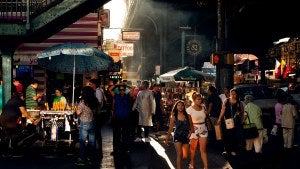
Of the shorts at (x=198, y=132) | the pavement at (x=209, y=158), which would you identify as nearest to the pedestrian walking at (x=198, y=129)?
the shorts at (x=198, y=132)

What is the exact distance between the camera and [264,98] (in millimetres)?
19922

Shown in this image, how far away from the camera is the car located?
19.0 m

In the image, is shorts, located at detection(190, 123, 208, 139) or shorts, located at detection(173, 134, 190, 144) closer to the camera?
shorts, located at detection(173, 134, 190, 144)

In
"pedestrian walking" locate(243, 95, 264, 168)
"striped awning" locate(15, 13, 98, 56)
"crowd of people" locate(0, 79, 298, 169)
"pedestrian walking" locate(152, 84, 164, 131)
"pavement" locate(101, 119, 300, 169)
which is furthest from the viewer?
"striped awning" locate(15, 13, 98, 56)

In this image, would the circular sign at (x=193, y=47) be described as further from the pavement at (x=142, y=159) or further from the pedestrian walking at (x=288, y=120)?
the pedestrian walking at (x=288, y=120)

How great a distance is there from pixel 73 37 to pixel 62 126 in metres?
10.4

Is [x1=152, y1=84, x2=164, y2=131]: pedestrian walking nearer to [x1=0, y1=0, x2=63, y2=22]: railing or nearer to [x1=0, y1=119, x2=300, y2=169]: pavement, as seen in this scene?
[x1=0, y1=119, x2=300, y2=169]: pavement

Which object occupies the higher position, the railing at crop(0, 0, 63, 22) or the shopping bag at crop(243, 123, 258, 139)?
the railing at crop(0, 0, 63, 22)

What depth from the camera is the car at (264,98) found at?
18953mm

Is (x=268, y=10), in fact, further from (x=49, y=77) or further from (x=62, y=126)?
(x=62, y=126)

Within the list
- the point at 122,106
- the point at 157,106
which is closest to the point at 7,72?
the point at 122,106

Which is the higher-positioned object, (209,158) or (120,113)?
(120,113)

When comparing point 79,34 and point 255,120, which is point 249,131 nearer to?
point 255,120

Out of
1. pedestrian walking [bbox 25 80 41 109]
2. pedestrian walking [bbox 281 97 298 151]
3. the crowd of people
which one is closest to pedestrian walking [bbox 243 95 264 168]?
the crowd of people
